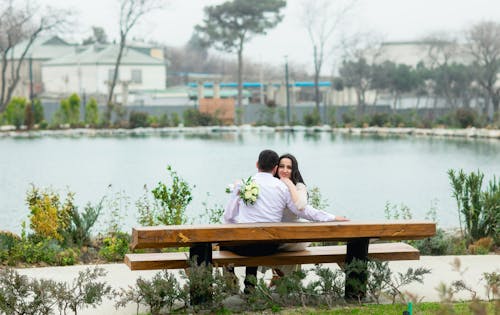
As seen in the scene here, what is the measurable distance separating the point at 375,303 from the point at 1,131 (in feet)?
124

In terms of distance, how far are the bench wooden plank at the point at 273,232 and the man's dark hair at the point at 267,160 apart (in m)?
0.60

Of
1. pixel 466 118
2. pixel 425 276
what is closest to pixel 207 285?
pixel 425 276

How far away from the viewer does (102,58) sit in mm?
76375

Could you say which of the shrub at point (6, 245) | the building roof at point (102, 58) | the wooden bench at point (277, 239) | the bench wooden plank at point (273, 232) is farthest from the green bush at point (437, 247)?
the building roof at point (102, 58)

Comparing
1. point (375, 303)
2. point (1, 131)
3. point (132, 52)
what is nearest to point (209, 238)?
point (375, 303)

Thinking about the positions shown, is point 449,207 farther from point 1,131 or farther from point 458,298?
point 1,131

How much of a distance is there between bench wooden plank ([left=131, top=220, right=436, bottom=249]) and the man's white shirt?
39 cm

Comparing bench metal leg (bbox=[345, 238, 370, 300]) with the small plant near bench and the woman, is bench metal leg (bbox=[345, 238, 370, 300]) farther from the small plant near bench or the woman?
the small plant near bench

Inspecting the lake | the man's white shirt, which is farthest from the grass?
the lake

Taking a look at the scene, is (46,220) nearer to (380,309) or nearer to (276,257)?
(276,257)

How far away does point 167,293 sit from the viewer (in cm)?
605

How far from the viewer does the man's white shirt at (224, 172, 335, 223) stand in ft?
21.8

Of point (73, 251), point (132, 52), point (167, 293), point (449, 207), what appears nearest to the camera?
point (167, 293)

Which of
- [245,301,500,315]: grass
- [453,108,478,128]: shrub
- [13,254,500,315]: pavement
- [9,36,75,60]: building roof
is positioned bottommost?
[453,108,478,128]: shrub
